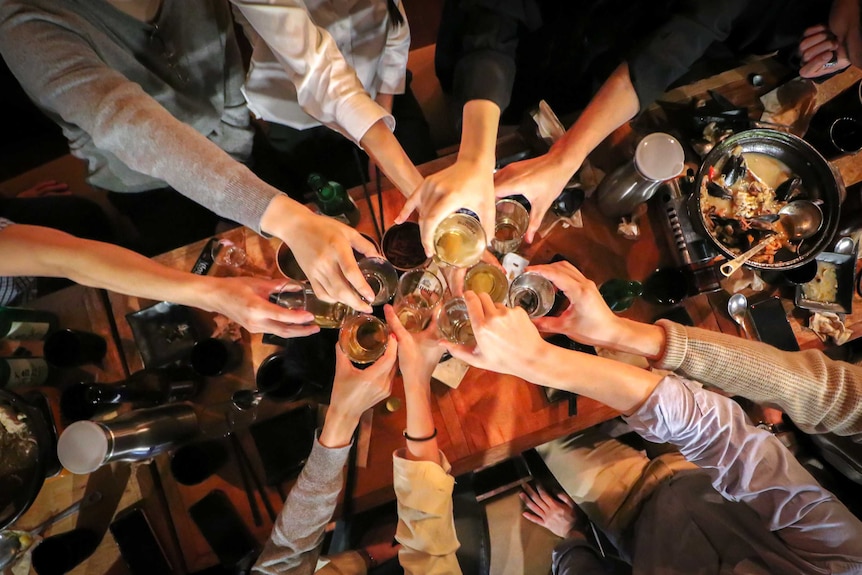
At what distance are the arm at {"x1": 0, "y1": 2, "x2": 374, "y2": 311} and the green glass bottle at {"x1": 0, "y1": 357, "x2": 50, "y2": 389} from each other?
2.49 ft

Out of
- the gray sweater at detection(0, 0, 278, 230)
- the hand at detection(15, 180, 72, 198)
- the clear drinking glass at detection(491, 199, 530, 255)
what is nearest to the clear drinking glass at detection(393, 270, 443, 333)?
the clear drinking glass at detection(491, 199, 530, 255)

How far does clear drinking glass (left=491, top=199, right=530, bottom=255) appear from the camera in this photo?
1471 millimetres

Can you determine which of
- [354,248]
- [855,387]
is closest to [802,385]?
[855,387]

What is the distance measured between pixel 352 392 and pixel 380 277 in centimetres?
36

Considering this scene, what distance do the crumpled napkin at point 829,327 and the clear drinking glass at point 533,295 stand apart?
92 cm

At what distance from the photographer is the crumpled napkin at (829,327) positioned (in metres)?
1.53

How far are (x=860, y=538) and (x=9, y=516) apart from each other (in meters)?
2.40

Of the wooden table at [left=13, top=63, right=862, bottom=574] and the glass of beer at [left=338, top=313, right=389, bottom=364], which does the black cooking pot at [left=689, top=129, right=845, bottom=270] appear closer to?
the wooden table at [left=13, top=63, right=862, bottom=574]

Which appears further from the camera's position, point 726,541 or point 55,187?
point 55,187

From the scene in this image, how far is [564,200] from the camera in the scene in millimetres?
1538

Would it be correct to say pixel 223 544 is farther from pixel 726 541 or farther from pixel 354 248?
pixel 726 541

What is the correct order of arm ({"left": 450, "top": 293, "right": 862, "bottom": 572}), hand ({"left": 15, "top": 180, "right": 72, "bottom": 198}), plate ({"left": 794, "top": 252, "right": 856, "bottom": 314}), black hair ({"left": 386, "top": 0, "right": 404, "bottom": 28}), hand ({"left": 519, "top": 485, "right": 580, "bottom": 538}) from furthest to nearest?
1. hand ({"left": 15, "top": 180, "right": 72, "bottom": 198})
2. hand ({"left": 519, "top": 485, "right": 580, "bottom": 538})
3. black hair ({"left": 386, "top": 0, "right": 404, "bottom": 28})
4. plate ({"left": 794, "top": 252, "right": 856, "bottom": 314})
5. arm ({"left": 450, "top": 293, "right": 862, "bottom": 572})

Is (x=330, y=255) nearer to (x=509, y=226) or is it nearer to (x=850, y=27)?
(x=509, y=226)

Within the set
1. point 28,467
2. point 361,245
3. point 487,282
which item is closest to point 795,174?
point 487,282
